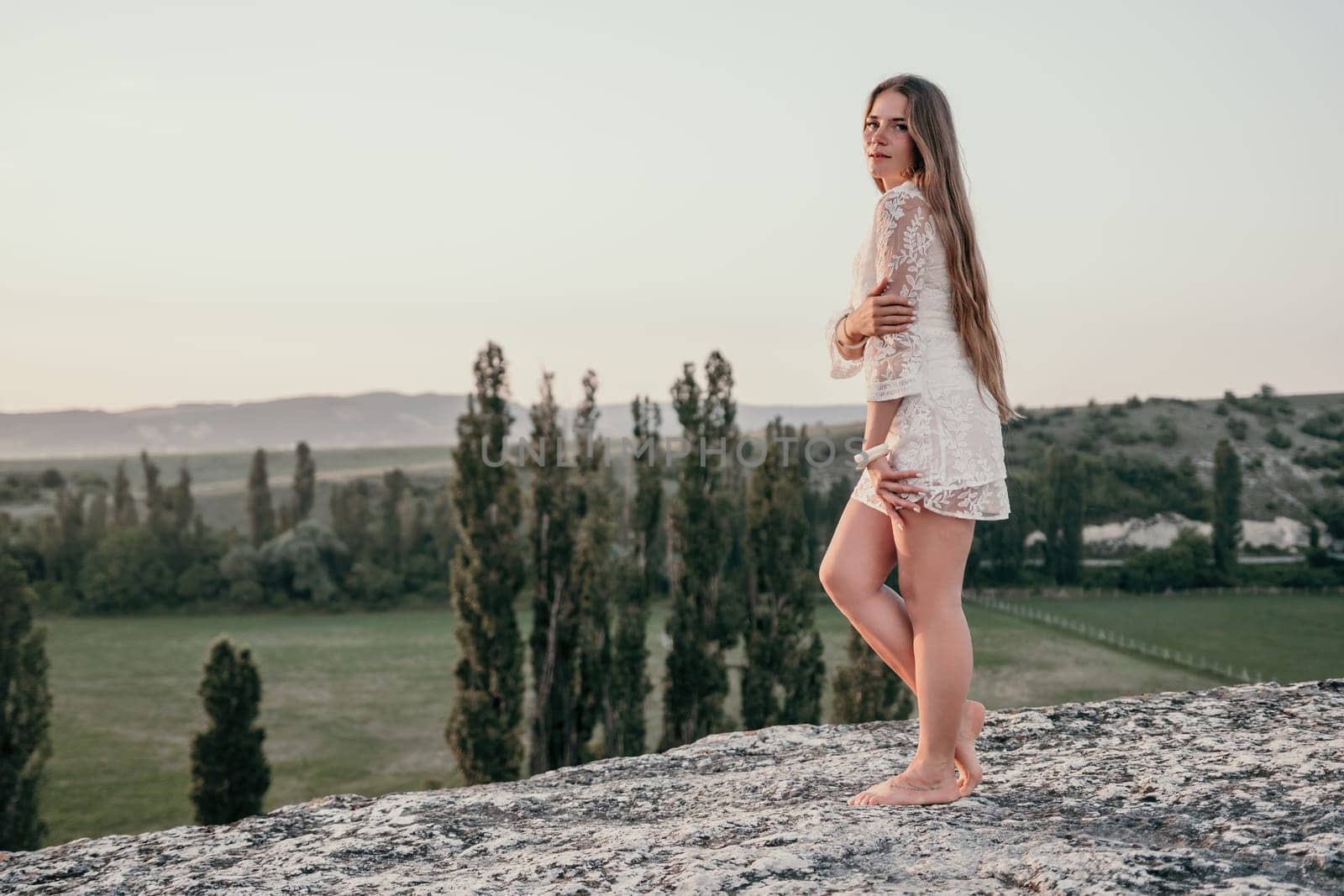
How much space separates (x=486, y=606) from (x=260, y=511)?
43.1 m

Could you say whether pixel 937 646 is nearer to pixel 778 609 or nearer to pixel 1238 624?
pixel 778 609

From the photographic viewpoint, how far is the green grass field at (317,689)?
28.4m

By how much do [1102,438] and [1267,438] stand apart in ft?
27.4

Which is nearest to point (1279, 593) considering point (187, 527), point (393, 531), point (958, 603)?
point (393, 531)

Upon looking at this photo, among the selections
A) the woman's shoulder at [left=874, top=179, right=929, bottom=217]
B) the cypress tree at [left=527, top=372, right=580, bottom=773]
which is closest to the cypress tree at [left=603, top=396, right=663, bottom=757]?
the cypress tree at [left=527, top=372, right=580, bottom=773]

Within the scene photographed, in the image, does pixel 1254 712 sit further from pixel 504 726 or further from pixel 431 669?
pixel 431 669

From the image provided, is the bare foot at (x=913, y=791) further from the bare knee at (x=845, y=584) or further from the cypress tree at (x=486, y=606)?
the cypress tree at (x=486, y=606)

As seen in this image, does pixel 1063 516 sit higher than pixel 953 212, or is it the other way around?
pixel 953 212

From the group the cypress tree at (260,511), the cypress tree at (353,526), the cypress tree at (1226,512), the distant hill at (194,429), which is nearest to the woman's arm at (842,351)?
the cypress tree at (1226,512)

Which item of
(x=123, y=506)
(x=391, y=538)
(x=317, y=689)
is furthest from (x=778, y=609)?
(x=123, y=506)

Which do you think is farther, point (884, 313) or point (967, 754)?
point (967, 754)

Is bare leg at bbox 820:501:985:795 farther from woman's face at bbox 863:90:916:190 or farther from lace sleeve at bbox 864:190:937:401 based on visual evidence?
woman's face at bbox 863:90:916:190

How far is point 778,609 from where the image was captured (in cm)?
2431

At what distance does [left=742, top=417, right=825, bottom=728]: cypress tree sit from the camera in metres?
23.7
